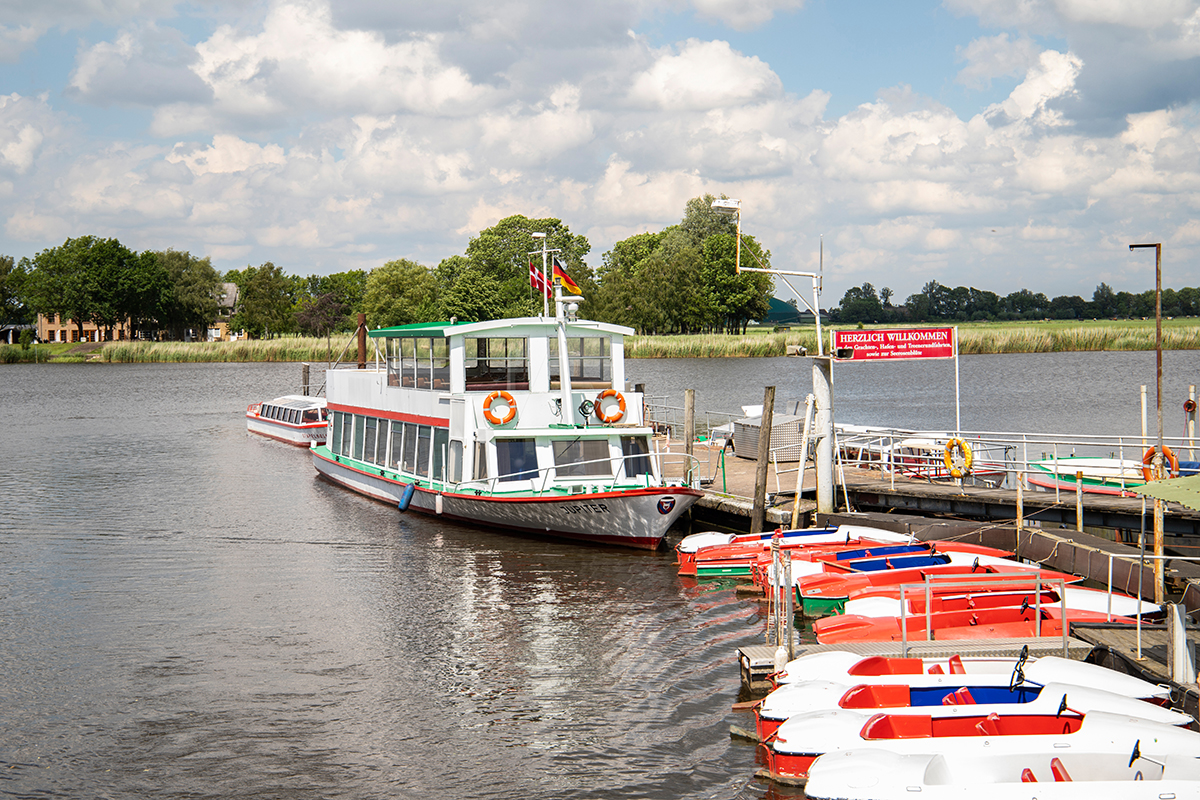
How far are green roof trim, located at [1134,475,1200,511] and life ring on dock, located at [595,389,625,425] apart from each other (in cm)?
1361

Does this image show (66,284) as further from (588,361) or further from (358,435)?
(588,361)

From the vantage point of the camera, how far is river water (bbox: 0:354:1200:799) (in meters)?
11.8

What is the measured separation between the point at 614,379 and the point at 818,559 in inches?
350

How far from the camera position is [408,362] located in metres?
28.1

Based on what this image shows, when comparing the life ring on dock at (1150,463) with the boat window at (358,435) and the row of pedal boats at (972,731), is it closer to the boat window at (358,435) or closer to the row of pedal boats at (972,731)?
the row of pedal boats at (972,731)

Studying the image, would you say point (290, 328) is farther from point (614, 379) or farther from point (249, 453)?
point (614, 379)

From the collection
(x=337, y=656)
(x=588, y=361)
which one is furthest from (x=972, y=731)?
(x=588, y=361)

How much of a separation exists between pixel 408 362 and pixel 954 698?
1985 cm

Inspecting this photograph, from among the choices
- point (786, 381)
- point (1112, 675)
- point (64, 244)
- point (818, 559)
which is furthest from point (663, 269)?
point (1112, 675)

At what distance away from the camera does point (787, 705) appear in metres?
11.5

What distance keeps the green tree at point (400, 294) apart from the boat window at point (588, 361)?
9739 cm

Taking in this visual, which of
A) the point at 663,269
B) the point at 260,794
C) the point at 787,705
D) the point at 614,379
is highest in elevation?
the point at 663,269

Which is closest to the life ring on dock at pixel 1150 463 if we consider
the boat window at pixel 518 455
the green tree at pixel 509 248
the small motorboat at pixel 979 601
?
the small motorboat at pixel 979 601

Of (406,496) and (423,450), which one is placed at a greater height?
(423,450)
